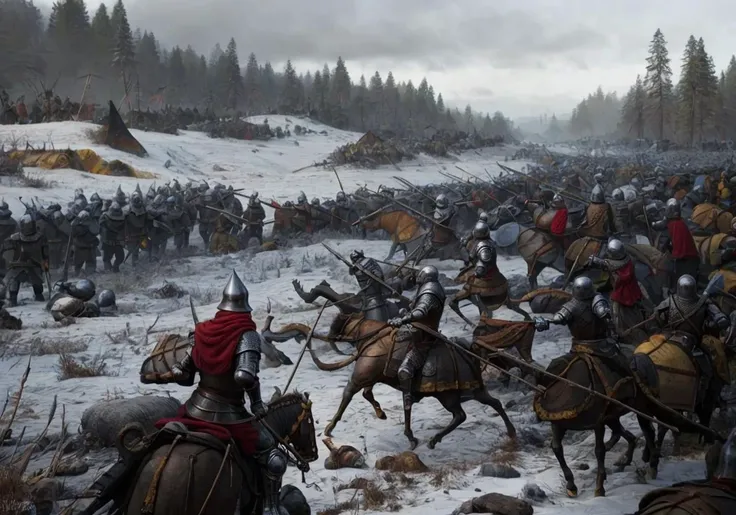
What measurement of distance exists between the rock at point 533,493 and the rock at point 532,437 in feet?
4.79

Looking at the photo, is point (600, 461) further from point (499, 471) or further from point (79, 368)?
point (79, 368)

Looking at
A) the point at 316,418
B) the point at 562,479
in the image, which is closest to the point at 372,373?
the point at 316,418

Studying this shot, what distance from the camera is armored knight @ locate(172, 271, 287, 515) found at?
4398mm

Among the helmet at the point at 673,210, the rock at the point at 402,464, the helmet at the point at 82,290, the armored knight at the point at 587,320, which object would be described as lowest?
the rock at the point at 402,464

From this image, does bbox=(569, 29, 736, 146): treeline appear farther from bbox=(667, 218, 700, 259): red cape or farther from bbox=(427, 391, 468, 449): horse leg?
bbox=(427, 391, 468, 449): horse leg

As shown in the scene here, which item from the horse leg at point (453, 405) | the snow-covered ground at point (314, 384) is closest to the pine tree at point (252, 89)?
the snow-covered ground at point (314, 384)

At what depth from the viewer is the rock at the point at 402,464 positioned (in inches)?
275

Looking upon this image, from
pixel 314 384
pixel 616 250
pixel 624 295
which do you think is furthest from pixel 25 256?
pixel 624 295

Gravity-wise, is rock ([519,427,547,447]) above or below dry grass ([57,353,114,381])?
below

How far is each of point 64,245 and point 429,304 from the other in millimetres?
12782

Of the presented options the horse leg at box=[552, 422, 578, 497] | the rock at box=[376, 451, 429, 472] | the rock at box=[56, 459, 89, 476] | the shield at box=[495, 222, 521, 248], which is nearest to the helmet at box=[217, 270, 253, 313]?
the rock at box=[56, 459, 89, 476]

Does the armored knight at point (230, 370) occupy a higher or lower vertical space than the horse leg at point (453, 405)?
higher

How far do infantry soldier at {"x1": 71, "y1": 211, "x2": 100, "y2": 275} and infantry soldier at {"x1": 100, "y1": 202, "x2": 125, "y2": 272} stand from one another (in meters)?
0.29

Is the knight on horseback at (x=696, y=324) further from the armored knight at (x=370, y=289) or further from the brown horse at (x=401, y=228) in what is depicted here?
the brown horse at (x=401, y=228)
